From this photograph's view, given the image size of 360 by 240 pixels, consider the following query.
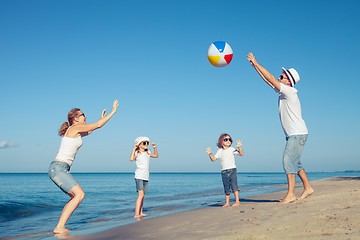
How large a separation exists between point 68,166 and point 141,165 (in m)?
2.61

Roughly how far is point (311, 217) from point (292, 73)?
326 centimetres

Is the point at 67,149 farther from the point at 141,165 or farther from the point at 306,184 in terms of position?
the point at 306,184

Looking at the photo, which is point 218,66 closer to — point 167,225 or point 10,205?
point 167,225

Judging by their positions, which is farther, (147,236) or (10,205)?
(10,205)

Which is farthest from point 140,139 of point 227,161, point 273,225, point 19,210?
point 19,210

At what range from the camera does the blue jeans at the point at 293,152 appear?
6.59m

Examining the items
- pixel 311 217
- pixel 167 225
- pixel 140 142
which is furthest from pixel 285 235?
pixel 140 142

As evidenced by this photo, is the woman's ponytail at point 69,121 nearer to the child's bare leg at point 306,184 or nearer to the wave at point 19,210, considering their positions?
the child's bare leg at point 306,184

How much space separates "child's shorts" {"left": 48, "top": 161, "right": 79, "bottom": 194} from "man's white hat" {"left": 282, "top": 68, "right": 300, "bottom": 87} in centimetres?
467

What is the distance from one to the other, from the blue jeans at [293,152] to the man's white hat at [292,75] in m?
1.14

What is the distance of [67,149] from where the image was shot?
5.48 meters

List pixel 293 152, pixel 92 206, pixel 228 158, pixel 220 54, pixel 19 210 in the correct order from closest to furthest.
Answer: pixel 293 152 < pixel 228 158 < pixel 220 54 < pixel 19 210 < pixel 92 206

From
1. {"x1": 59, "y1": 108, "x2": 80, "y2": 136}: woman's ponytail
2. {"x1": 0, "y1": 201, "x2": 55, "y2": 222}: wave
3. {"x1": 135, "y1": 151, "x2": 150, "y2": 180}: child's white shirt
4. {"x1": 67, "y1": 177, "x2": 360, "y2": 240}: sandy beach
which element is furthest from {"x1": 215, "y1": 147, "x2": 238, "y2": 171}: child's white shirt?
{"x1": 0, "y1": 201, "x2": 55, "y2": 222}: wave

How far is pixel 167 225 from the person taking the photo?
17.7ft
